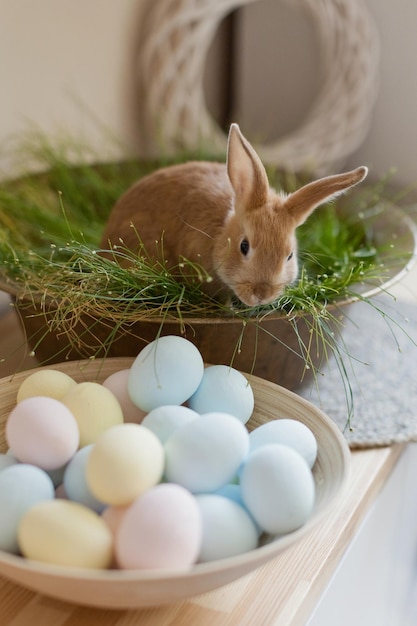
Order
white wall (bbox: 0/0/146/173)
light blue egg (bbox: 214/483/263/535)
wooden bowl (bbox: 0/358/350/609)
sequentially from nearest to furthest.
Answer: wooden bowl (bbox: 0/358/350/609), light blue egg (bbox: 214/483/263/535), white wall (bbox: 0/0/146/173)

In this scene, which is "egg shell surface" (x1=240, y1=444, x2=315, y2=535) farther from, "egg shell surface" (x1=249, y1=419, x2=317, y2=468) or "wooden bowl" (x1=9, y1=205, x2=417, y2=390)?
"wooden bowl" (x1=9, y1=205, x2=417, y2=390)

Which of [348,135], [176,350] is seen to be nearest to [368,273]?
[176,350]

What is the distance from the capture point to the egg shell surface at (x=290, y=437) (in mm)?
593

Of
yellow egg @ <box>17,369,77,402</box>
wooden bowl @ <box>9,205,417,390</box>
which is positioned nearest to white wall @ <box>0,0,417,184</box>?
wooden bowl @ <box>9,205,417,390</box>

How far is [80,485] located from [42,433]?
0.05 m

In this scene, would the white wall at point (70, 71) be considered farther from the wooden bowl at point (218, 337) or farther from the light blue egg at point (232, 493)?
the light blue egg at point (232, 493)

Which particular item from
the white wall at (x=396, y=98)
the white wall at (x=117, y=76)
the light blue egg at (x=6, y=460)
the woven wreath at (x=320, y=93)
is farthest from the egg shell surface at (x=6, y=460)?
the white wall at (x=396, y=98)

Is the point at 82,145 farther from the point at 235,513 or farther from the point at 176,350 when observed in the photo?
the point at 235,513

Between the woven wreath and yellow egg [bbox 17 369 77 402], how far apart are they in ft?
2.12

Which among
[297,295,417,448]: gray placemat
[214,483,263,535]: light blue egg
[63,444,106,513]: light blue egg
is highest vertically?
[63,444,106,513]: light blue egg

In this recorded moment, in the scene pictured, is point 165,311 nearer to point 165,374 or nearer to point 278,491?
point 165,374

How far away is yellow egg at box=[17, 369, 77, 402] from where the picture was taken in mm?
631

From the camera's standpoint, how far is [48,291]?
2.35 feet

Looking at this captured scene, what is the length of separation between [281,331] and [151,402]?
16 centimetres
